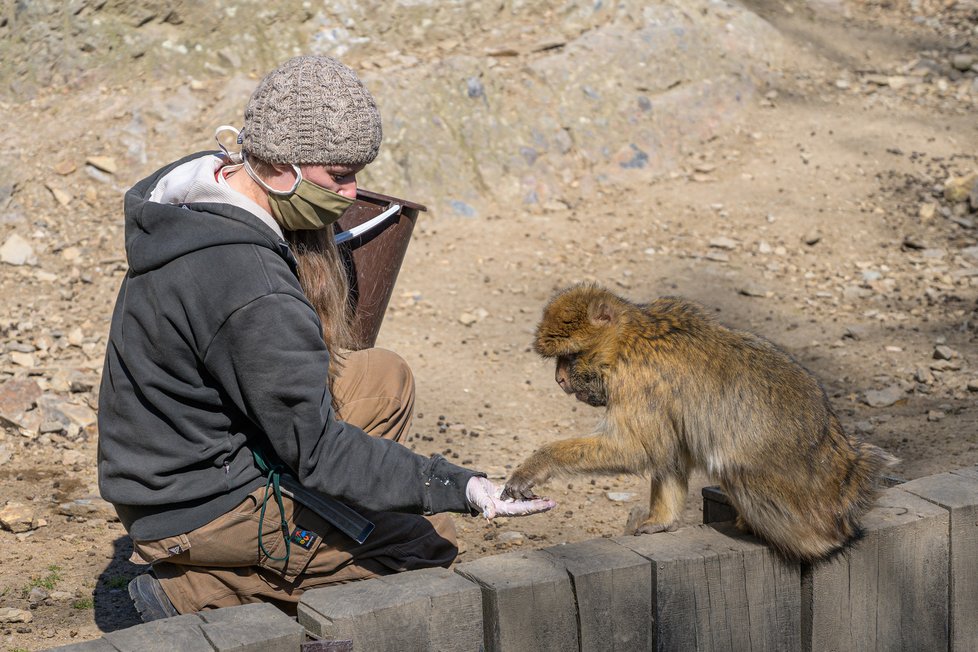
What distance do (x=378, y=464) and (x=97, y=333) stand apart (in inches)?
153

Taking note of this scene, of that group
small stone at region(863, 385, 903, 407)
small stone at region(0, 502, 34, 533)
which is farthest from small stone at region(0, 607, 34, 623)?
small stone at region(863, 385, 903, 407)

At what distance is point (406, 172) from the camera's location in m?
7.41

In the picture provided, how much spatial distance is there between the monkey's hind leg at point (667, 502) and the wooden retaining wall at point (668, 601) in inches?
4.7

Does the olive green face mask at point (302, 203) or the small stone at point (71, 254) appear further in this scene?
the small stone at point (71, 254)

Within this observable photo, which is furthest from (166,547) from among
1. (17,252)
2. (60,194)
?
(60,194)

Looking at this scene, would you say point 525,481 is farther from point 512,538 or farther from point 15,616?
point 15,616

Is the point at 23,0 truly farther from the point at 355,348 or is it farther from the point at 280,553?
the point at 280,553

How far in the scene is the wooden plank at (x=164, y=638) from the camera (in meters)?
2.02

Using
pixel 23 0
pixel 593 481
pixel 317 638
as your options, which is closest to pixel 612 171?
pixel 593 481

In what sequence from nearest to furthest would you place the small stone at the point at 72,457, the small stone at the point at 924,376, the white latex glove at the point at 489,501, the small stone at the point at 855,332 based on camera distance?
1. the white latex glove at the point at 489,501
2. the small stone at the point at 72,457
3. the small stone at the point at 924,376
4. the small stone at the point at 855,332

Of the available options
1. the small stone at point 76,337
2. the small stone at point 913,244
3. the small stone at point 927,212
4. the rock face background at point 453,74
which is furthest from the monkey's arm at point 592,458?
the small stone at point 927,212

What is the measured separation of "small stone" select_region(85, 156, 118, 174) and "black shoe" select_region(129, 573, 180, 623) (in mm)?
4799

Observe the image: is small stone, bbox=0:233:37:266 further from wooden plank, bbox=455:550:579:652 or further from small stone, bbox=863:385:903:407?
wooden plank, bbox=455:550:579:652

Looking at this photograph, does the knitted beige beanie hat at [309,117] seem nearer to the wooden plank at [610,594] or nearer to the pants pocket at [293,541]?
the pants pocket at [293,541]
